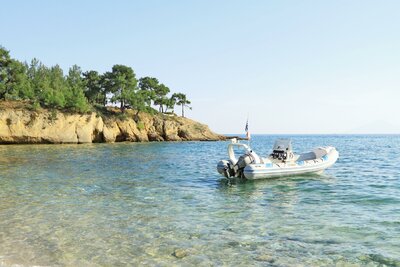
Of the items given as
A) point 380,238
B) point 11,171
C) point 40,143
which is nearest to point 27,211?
point 380,238

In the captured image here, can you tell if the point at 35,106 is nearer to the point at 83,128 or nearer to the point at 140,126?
the point at 83,128

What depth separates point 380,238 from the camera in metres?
8.60

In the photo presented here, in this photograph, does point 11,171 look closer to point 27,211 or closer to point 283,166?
point 27,211

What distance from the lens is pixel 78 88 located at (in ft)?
235

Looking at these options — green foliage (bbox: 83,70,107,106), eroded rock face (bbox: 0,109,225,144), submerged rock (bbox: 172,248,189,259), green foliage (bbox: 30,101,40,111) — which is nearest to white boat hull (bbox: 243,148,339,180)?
submerged rock (bbox: 172,248,189,259)

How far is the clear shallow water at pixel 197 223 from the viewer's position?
286 inches

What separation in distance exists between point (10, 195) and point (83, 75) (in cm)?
7403

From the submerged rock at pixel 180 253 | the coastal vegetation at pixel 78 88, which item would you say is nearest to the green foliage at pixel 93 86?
the coastal vegetation at pixel 78 88

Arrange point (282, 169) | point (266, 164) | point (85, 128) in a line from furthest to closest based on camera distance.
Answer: point (85, 128)
point (282, 169)
point (266, 164)

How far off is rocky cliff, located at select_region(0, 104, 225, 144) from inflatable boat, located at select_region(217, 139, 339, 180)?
44.7 m

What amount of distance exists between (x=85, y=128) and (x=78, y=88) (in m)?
14.0

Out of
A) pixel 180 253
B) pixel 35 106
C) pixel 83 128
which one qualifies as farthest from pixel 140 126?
pixel 180 253

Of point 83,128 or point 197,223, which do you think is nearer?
point 197,223

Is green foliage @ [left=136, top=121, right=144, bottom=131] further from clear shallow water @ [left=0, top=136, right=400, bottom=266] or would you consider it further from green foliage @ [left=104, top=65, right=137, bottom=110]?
clear shallow water @ [left=0, top=136, right=400, bottom=266]
